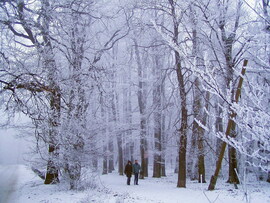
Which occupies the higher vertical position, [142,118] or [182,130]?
[142,118]

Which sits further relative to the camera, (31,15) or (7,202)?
(7,202)

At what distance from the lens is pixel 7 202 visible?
27.1ft

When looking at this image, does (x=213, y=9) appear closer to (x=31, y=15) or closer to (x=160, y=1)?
(x=160, y=1)

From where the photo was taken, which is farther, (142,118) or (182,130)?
(142,118)

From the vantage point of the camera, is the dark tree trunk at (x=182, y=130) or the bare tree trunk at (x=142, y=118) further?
the bare tree trunk at (x=142, y=118)

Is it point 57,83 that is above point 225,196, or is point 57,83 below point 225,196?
above

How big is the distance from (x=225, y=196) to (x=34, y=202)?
663 centimetres

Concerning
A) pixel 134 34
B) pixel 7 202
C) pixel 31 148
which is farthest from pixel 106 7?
pixel 7 202

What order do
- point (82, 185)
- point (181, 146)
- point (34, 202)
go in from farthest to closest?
1. point (181, 146)
2. point (82, 185)
3. point (34, 202)

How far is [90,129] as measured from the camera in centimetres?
1077

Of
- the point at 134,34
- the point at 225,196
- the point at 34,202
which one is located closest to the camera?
the point at 34,202

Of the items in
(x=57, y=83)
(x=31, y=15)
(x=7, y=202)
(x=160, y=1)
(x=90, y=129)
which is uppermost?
(x=160, y=1)

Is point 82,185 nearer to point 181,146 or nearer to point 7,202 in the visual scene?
point 7,202

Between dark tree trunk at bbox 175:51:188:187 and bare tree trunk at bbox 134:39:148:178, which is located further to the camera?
bare tree trunk at bbox 134:39:148:178
